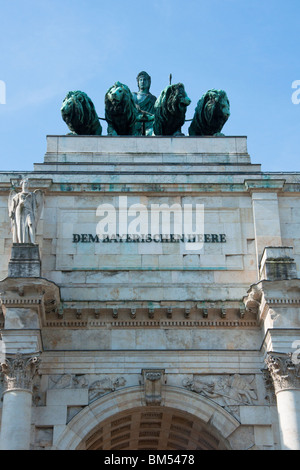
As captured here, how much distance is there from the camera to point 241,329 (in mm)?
24188

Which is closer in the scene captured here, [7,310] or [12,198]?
[7,310]

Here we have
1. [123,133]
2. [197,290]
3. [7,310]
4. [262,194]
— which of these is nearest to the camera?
[7,310]

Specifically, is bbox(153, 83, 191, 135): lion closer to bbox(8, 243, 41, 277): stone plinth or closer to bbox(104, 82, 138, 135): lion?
bbox(104, 82, 138, 135): lion

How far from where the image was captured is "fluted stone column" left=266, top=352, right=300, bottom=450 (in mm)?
21875

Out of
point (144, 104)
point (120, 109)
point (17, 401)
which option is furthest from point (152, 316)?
point (144, 104)

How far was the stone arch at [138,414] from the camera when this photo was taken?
22.9 meters

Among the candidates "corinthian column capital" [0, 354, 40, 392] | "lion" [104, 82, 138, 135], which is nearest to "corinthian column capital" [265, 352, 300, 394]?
"corinthian column capital" [0, 354, 40, 392]

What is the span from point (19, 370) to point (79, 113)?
10.1 m

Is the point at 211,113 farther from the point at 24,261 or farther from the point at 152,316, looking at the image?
the point at 24,261
